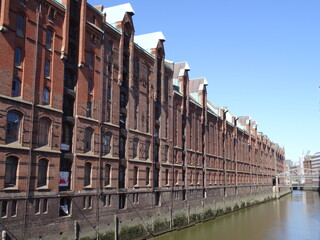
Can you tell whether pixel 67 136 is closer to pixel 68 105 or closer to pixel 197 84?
pixel 68 105

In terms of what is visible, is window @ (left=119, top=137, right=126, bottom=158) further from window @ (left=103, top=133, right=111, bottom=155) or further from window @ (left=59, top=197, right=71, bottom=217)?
window @ (left=59, top=197, right=71, bottom=217)

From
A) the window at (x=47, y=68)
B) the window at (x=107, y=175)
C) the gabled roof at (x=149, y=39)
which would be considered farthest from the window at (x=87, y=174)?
the gabled roof at (x=149, y=39)

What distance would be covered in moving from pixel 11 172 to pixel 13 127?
8.30ft

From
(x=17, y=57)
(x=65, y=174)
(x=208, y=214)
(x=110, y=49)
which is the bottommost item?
(x=208, y=214)

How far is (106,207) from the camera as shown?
27.3 meters

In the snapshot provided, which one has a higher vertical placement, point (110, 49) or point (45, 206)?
point (110, 49)

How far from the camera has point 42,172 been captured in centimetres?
2191

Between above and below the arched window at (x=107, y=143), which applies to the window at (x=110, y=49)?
above

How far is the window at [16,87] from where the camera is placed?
20.5 meters

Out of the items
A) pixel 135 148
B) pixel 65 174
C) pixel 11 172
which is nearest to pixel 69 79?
pixel 65 174

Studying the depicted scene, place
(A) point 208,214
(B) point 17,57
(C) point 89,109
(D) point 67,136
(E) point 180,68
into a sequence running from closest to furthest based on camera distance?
1. (B) point 17,57
2. (D) point 67,136
3. (C) point 89,109
4. (E) point 180,68
5. (A) point 208,214

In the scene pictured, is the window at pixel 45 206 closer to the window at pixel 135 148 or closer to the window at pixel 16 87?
the window at pixel 16 87

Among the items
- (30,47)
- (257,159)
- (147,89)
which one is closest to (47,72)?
(30,47)

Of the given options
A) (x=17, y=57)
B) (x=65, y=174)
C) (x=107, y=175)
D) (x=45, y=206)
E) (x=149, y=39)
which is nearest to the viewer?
(x=17, y=57)
